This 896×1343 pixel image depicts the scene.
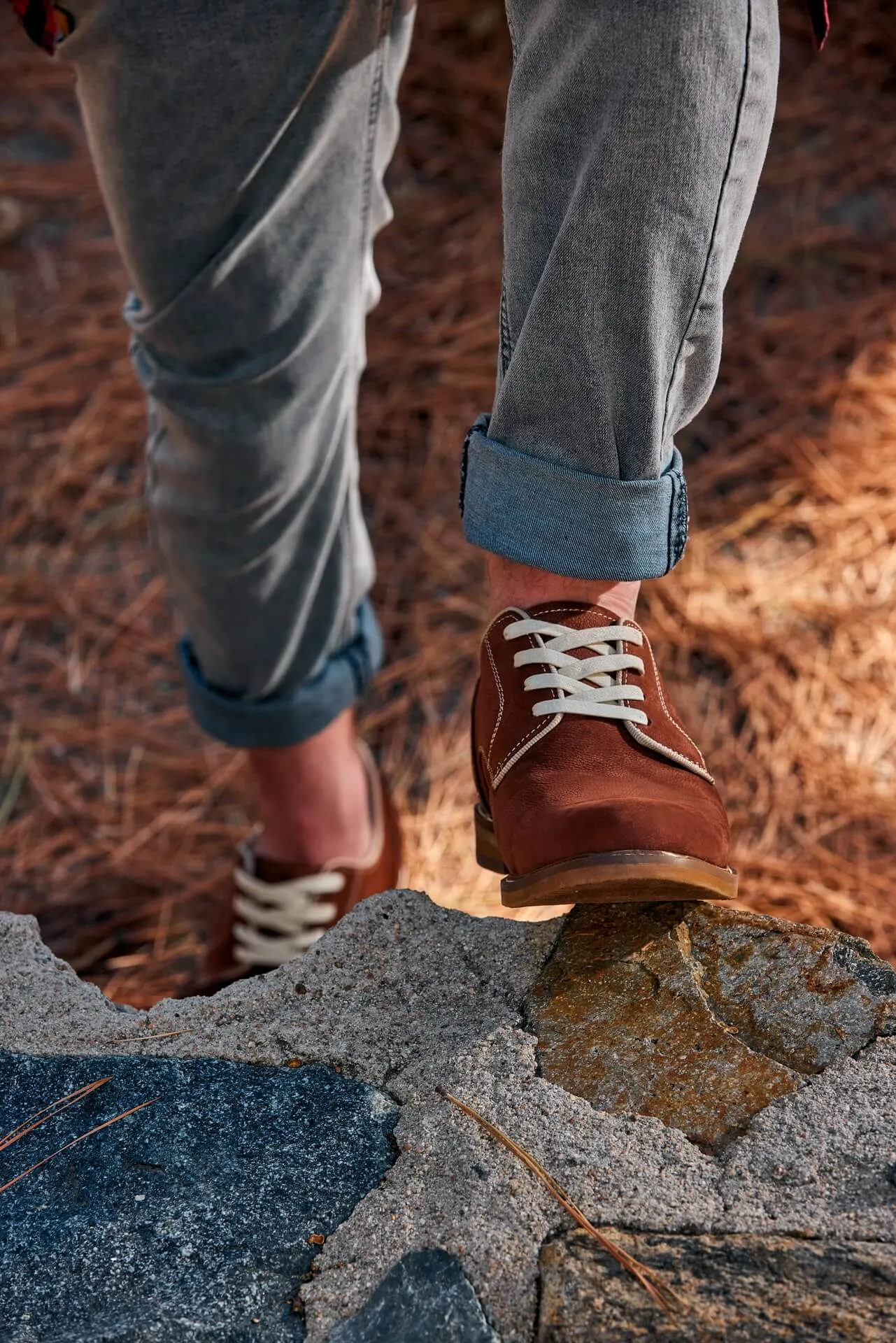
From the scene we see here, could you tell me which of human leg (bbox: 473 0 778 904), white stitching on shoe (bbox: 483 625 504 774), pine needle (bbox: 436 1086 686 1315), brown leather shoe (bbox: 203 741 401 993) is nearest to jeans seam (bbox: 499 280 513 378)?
human leg (bbox: 473 0 778 904)

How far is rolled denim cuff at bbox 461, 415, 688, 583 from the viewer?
2.80ft

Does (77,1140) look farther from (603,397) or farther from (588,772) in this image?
(603,397)

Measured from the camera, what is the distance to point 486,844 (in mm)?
1005

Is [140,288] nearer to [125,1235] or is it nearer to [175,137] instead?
[175,137]

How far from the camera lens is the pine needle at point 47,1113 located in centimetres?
84

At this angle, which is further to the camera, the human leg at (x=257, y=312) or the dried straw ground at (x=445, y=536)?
the dried straw ground at (x=445, y=536)

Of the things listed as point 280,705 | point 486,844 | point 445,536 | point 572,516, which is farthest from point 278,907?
point 445,536

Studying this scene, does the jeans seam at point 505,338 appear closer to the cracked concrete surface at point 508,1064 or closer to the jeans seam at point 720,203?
the jeans seam at point 720,203

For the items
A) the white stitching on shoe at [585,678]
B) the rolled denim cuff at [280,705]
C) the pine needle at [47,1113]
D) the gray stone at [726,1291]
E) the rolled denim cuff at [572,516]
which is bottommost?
the rolled denim cuff at [280,705]

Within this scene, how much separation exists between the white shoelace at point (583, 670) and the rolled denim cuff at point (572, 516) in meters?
0.05

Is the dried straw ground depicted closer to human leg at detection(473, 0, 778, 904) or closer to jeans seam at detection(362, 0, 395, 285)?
human leg at detection(473, 0, 778, 904)

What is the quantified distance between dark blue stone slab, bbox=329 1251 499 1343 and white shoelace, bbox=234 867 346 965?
778 mm

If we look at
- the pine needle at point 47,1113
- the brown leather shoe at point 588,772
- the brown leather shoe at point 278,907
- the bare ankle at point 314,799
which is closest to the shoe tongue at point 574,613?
the brown leather shoe at point 588,772

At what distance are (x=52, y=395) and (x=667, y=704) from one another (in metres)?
1.82
